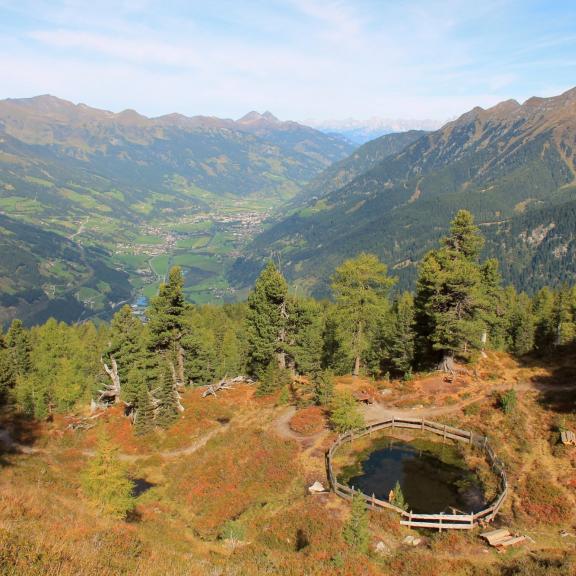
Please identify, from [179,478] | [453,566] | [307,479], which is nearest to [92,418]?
[179,478]

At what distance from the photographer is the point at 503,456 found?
115 ft

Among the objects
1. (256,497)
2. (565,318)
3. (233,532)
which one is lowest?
(565,318)

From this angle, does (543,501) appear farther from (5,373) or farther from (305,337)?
(5,373)

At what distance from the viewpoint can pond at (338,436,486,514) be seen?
102 ft

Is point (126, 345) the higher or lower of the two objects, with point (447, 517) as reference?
lower

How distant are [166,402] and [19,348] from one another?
56482 millimetres

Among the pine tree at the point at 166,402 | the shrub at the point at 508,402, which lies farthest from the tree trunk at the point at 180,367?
the shrub at the point at 508,402

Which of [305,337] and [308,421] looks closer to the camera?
[308,421]

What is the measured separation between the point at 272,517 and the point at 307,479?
488 centimetres

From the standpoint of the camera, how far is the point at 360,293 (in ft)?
167

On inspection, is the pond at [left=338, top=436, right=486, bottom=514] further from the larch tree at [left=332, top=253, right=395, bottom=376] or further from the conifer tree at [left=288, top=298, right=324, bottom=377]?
the conifer tree at [left=288, top=298, right=324, bottom=377]

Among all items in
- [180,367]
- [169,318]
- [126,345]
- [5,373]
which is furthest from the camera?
[5,373]

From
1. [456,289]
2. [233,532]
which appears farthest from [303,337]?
[233,532]

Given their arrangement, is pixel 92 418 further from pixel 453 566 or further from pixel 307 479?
pixel 453 566
